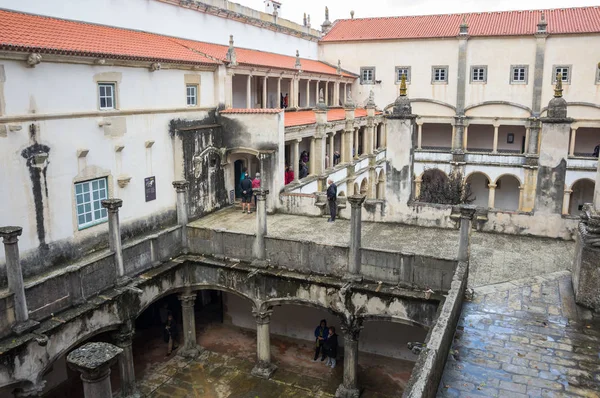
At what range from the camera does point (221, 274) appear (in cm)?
1611

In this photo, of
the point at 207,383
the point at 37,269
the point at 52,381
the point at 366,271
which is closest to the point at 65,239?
the point at 37,269

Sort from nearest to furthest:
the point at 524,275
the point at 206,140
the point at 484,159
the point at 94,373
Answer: the point at 94,373 < the point at 524,275 < the point at 206,140 < the point at 484,159

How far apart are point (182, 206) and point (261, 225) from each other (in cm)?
275

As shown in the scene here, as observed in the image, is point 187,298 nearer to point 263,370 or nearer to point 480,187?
point 263,370

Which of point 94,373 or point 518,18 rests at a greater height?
point 518,18

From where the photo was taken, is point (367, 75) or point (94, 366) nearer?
point (94, 366)

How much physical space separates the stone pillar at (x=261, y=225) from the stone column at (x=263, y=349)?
2.02 meters

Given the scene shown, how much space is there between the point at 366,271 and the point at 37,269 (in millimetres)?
9174

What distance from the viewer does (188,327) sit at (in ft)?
56.9

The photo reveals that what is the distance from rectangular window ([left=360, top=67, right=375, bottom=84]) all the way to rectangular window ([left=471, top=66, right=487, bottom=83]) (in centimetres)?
777

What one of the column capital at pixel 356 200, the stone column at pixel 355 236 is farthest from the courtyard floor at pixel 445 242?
the column capital at pixel 356 200

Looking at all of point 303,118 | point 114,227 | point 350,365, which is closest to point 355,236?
point 350,365

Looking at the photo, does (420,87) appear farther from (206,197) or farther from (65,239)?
(65,239)

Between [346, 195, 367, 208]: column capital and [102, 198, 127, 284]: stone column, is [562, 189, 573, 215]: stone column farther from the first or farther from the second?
[102, 198, 127, 284]: stone column
